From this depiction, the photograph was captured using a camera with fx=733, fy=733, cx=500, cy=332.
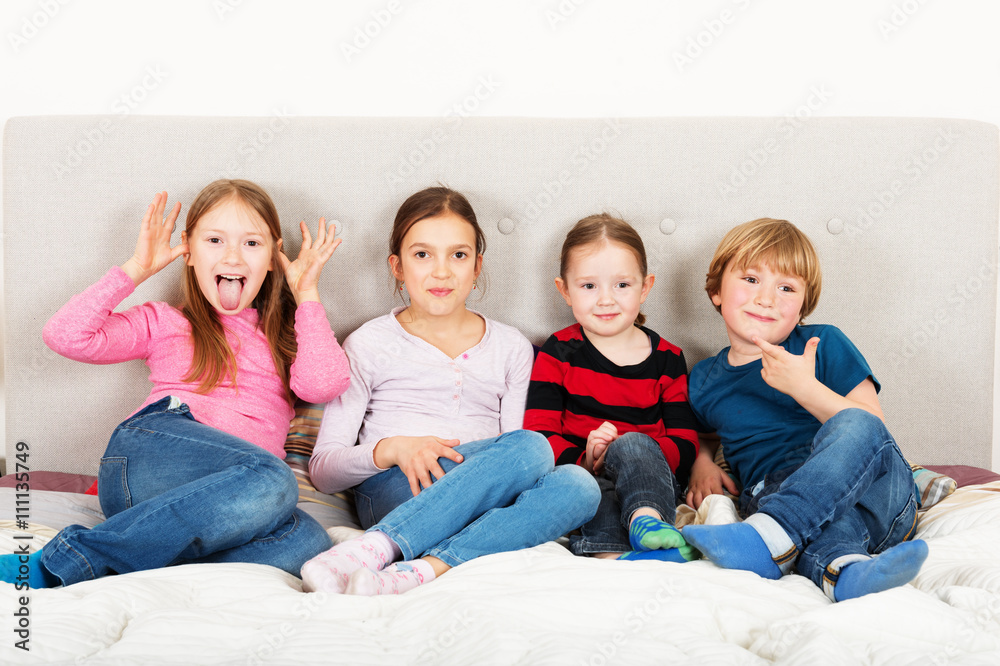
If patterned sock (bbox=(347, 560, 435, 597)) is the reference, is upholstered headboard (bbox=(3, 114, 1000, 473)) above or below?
above

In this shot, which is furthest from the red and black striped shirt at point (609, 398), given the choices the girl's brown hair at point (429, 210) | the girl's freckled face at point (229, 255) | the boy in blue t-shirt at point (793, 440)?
the girl's freckled face at point (229, 255)

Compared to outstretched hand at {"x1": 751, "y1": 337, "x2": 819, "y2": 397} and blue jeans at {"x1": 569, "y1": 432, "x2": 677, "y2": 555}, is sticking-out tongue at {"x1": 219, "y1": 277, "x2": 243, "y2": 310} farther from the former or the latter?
outstretched hand at {"x1": 751, "y1": 337, "x2": 819, "y2": 397}

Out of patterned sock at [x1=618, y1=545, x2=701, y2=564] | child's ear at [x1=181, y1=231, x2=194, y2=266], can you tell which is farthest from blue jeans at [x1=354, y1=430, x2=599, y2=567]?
child's ear at [x1=181, y1=231, x2=194, y2=266]

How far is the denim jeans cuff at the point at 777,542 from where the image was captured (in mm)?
1011

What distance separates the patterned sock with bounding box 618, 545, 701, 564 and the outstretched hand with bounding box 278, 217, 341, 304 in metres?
0.81

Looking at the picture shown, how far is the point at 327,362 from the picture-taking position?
1381mm

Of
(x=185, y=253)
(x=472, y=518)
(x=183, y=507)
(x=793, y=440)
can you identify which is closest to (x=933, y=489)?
(x=793, y=440)

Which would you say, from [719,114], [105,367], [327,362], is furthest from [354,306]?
[719,114]

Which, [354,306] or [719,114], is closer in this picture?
[354,306]

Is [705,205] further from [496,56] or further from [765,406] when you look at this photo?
[496,56]

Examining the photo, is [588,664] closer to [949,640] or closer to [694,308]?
Result: [949,640]

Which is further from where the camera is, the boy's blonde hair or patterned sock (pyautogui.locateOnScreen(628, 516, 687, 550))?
the boy's blonde hair

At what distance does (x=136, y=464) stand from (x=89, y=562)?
22 cm

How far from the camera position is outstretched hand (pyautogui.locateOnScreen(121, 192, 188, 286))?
1408mm
